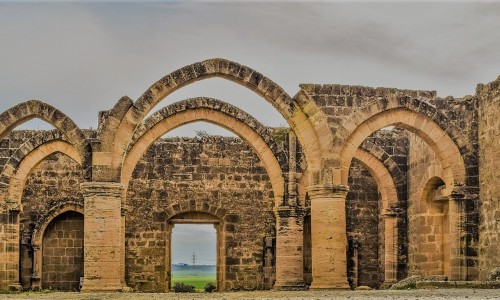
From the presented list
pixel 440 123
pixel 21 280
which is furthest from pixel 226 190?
pixel 440 123

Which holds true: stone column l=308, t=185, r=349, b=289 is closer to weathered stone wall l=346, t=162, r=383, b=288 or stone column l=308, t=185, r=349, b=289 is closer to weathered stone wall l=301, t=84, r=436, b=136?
weathered stone wall l=301, t=84, r=436, b=136

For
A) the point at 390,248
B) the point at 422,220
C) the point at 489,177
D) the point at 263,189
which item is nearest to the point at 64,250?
the point at 263,189

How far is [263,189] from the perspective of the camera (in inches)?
896

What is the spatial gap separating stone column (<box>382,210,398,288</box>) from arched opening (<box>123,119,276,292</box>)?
2.79m

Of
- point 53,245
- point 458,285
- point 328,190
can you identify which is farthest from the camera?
point 53,245

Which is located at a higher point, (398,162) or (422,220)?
(398,162)

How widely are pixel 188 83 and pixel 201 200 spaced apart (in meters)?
6.96

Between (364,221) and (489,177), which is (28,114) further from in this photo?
(364,221)

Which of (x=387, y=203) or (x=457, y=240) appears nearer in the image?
(x=457, y=240)

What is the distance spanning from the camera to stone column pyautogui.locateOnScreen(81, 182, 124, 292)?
15.3 meters

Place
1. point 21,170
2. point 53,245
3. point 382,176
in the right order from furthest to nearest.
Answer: point 53,245, point 382,176, point 21,170

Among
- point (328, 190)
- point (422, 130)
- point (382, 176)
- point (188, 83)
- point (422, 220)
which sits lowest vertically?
point (422, 220)

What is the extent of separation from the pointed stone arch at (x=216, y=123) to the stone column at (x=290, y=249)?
0.33m

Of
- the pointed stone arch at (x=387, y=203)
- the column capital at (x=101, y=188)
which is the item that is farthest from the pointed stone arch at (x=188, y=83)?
the pointed stone arch at (x=387, y=203)
